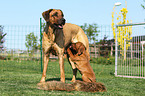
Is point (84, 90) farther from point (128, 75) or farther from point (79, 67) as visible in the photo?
point (128, 75)

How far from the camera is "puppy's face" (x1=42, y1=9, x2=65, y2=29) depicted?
5016 mm

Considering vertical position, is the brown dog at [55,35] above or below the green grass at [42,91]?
above

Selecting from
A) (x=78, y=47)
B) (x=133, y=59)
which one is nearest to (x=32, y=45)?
(x=133, y=59)

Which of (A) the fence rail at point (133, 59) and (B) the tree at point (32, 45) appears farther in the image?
(B) the tree at point (32, 45)

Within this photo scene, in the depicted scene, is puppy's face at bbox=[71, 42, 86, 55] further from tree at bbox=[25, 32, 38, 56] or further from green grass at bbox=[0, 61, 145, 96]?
tree at bbox=[25, 32, 38, 56]

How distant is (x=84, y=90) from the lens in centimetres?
458

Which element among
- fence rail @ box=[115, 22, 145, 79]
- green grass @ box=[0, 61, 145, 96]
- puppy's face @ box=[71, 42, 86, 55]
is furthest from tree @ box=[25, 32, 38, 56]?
puppy's face @ box=[71, 42, 86, 55]

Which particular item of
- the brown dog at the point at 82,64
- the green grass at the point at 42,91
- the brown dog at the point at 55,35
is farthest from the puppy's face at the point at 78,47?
the green grass at the point at 42,91

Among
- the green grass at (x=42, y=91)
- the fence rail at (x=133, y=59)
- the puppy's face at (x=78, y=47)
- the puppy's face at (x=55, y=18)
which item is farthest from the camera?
the fence rail at (x=133, y=59)

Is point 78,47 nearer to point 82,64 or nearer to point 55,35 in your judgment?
point 82,64

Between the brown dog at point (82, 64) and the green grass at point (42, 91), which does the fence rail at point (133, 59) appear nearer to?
the green grass at point (42, 91)

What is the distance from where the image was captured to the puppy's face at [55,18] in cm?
502

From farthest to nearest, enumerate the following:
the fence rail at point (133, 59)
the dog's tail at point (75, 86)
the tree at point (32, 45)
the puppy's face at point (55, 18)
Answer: the tree at point (32, 45) < the fence rail at point (133, 59) < the puppy's face at point (55, 18) < the dog's tail at point (75, 86)

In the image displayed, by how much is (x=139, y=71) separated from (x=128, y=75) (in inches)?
21.7
